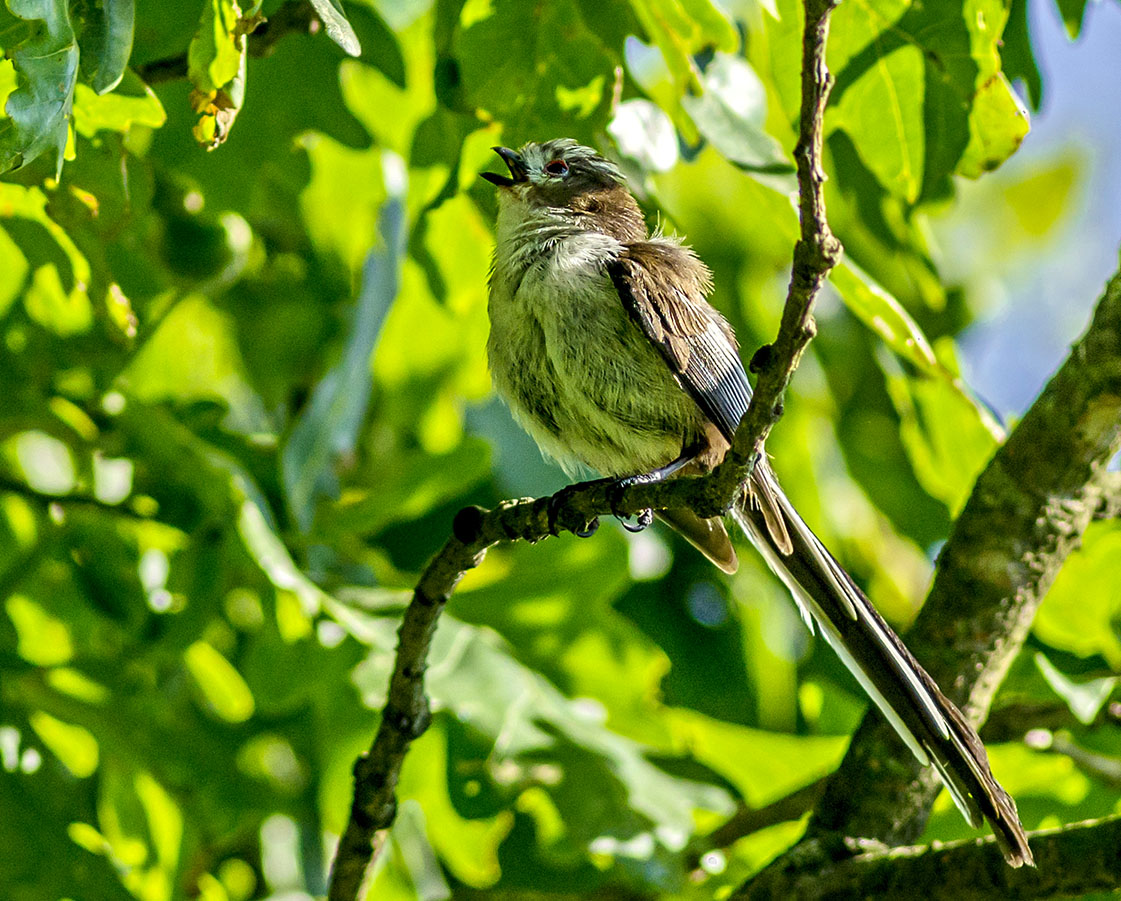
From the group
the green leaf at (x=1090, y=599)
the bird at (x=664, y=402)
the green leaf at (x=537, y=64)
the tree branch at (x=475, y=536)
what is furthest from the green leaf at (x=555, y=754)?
the green leaf at (x=537, y=64)

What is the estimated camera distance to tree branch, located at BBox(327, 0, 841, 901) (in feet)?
7.27

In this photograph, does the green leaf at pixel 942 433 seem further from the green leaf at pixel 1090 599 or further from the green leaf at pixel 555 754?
the green leaf at pixel 555 754

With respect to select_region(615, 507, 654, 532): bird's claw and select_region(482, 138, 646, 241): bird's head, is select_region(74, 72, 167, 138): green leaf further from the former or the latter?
select_region(615, 507, 654, 532): bird's claw

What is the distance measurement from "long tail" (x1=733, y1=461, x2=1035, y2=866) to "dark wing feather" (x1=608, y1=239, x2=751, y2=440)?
0.75 ft

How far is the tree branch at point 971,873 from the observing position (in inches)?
110

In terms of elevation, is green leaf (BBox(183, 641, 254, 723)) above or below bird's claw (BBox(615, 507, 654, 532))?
below

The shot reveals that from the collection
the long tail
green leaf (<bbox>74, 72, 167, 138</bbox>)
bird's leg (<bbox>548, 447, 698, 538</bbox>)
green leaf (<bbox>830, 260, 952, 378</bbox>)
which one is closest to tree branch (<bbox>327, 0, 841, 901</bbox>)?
bird's leg (<bbox>548, 447, 698, 538</bbox>)

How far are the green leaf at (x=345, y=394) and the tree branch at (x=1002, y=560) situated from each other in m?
1.77

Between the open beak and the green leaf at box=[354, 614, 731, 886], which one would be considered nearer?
the green leaf at box=[354, 614, 731, 886]

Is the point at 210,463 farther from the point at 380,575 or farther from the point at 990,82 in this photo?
the point at 990,82

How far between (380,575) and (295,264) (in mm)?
1392

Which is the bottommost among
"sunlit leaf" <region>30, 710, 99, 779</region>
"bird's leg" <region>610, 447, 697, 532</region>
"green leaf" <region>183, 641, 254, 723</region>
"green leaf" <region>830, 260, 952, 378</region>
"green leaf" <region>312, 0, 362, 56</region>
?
"sunlit leaf" <region>30, 710, 99, 779</region>

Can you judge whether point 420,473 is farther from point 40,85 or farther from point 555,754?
point 40,85

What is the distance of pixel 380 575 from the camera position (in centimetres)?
428
